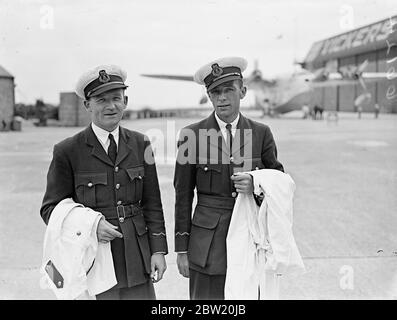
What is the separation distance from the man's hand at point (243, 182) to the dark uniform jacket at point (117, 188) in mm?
411

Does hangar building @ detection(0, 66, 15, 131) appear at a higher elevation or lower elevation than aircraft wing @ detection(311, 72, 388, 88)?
lower

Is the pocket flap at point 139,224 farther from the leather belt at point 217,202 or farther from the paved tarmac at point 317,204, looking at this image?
the paved tarmac at point 317,204

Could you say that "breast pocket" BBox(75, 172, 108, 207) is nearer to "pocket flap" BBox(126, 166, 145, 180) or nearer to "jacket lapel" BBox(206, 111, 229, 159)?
"pocket flap" BBox(126, 166, 145, 180)

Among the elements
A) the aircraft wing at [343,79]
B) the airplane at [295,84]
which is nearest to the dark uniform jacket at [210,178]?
the airplane at [295,84]

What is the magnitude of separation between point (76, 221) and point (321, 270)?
7.10 feet

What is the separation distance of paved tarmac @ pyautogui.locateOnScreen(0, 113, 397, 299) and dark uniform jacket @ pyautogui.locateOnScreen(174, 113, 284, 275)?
3.32 ft

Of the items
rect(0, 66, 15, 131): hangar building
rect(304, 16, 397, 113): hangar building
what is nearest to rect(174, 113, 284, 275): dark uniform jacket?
rect(304, 16, 397, 113): hangar building

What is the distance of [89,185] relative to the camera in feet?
6.72

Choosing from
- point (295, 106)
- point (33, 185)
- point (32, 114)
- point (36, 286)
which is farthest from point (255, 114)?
point (33, 185)

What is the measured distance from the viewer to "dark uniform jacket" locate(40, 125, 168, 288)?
2.04 m

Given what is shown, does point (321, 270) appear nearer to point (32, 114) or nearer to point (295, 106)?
point (295, 106)

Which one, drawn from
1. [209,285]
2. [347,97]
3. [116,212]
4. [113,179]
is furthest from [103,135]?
[347,97]
